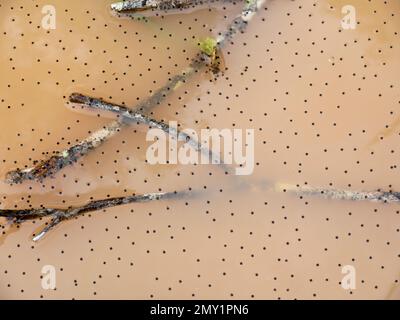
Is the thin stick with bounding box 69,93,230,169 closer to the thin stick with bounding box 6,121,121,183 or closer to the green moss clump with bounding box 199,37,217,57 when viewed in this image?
the thin stick with bounding box 6,121,121,183

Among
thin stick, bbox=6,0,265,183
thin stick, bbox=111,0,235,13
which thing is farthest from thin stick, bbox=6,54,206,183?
thin stick, bbox=111,0,235,13

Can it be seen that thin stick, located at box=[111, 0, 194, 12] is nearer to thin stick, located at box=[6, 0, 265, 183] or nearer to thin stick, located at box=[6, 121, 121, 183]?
thin stick, located at box=[6, 0, 265, 183]

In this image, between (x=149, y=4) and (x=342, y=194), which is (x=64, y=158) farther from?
(x=342, y=194)

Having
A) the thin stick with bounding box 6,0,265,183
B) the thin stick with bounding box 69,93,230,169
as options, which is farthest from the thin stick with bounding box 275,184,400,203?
the thin stick with bounding box 6,0,265,183

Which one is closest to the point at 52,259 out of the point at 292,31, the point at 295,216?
the point at 295,216

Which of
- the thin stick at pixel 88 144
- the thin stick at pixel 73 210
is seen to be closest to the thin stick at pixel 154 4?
the thin stick at pixel 88 144

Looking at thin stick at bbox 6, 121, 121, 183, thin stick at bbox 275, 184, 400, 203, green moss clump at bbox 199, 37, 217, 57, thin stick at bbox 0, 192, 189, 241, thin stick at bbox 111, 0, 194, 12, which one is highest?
thin stick at bbox 111, 0, 194, 12

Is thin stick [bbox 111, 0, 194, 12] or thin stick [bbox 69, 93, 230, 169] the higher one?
thin stick [bbox 111, 0, 194, 12]

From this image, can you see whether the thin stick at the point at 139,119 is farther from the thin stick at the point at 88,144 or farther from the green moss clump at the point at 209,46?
the green moss clump at the point at 209,46
